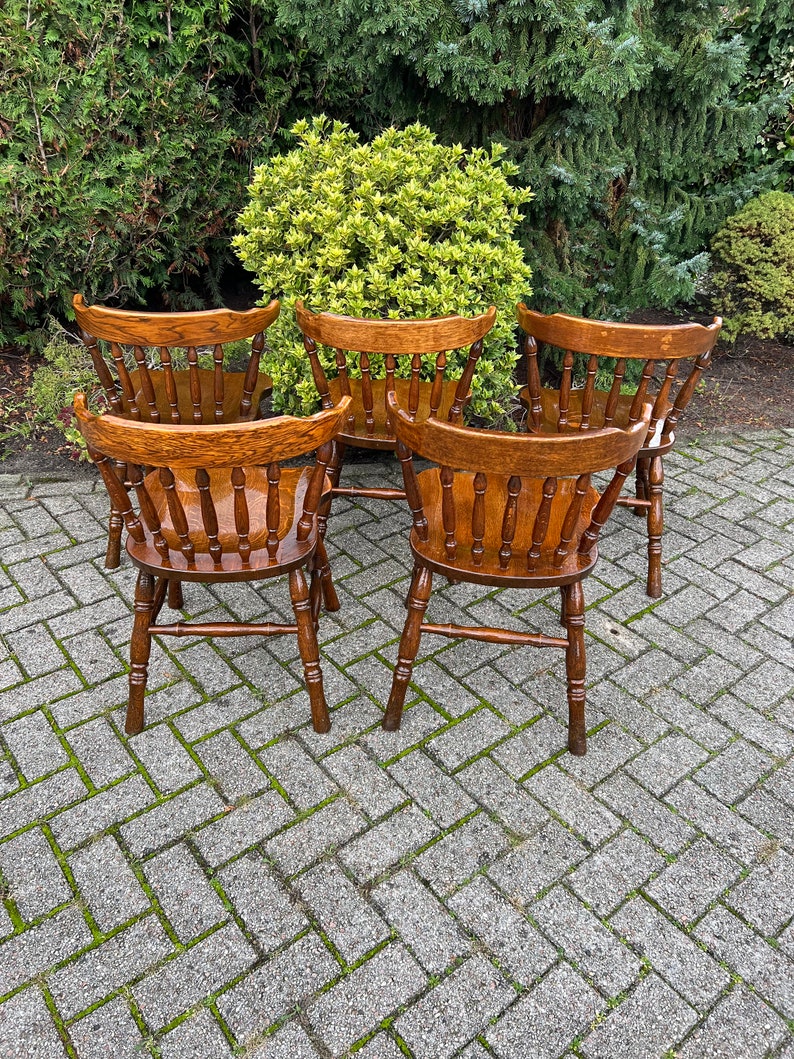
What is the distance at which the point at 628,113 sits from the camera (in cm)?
393

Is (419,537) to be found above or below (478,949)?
above

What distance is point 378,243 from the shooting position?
10.5ft

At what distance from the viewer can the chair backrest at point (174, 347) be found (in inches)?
98.8

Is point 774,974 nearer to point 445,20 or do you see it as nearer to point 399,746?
point 399,746

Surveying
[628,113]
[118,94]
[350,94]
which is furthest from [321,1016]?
[350,94]

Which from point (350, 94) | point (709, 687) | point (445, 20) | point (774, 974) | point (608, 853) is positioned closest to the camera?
point (774, 974)

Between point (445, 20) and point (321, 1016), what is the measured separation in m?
3.90

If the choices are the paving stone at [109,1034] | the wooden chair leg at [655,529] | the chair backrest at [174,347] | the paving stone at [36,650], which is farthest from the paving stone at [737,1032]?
the chair backrest at [174,347]

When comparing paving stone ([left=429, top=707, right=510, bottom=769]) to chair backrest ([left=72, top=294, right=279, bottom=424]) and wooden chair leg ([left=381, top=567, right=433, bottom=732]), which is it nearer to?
wooden chair leg ([left=381, top=567, right=433, bottom=732])

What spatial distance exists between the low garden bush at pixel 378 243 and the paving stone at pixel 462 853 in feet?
6.74

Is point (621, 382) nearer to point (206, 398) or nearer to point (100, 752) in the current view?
point (206, 398)

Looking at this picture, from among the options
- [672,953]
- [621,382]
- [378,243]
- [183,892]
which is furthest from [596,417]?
[183,892]

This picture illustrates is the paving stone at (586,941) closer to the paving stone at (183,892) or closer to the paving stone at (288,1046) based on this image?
the paving stone at (288,1046)

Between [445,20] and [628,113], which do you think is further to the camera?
[628,113]
